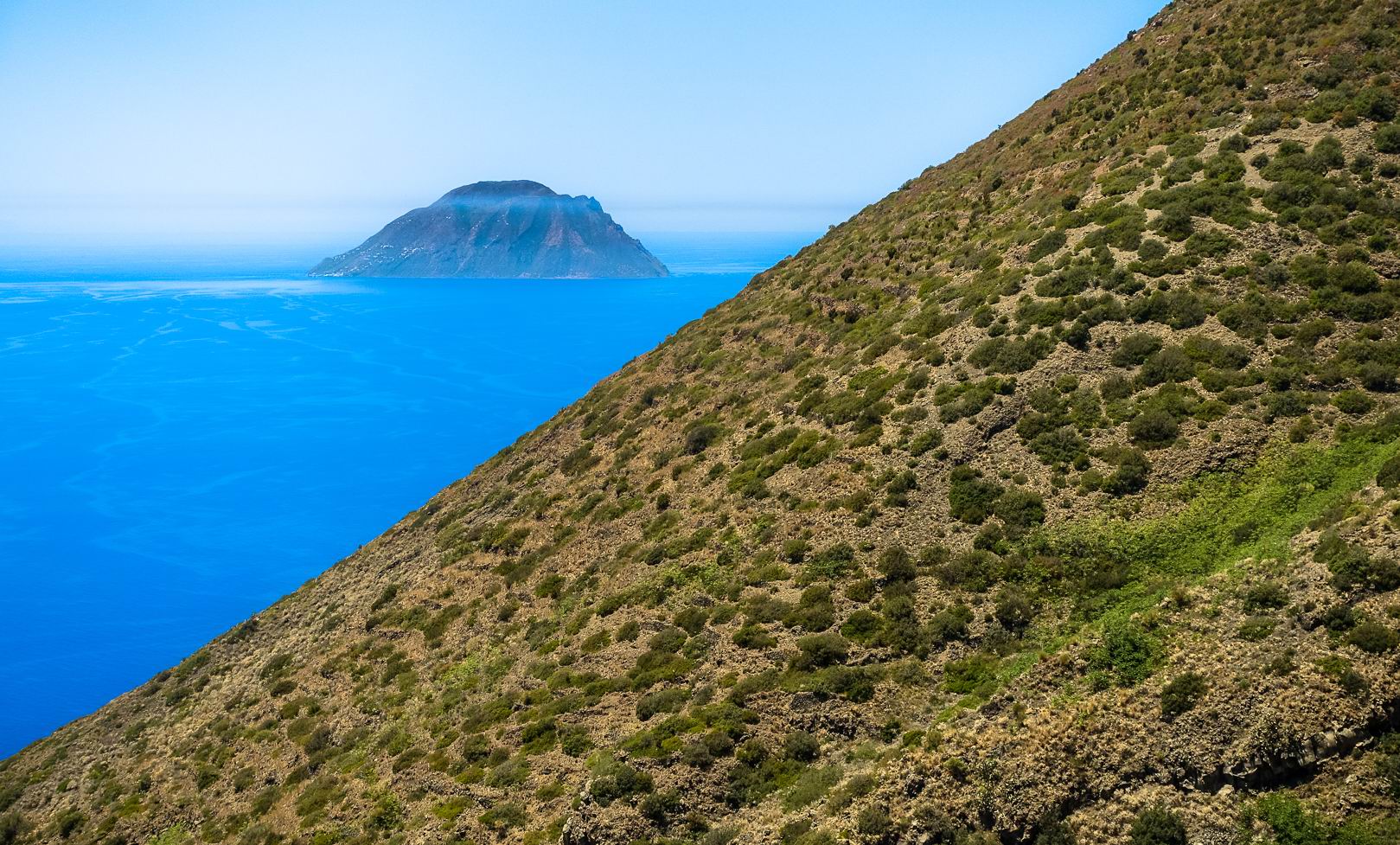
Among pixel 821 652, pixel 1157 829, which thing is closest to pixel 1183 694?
pixel 1157 829

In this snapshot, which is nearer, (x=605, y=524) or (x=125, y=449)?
(x=605, y=524)

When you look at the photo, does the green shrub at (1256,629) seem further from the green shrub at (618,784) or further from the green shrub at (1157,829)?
the green shrub at (618,784)

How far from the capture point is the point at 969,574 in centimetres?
2512

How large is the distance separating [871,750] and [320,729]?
2708 centimetres

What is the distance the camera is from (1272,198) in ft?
108

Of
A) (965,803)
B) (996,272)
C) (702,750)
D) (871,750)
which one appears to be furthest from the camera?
(996,272)

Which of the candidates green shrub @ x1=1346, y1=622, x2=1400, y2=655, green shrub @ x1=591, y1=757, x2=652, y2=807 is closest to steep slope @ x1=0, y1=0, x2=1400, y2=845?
green shrub @ x1=1346, y1=622, x2=1400, y2=655

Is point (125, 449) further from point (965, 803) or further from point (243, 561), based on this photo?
point (965, 803)

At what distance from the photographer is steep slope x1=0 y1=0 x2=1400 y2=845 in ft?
57.5

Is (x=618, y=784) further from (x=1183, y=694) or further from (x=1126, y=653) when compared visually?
(x=1183, y=694)

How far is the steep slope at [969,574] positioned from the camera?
57.5 ft

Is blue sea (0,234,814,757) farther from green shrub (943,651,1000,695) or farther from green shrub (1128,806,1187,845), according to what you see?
green shrub (1128,806,1187,845)

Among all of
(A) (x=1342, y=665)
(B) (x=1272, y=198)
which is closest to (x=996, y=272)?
(B) (x=1272, y=198)

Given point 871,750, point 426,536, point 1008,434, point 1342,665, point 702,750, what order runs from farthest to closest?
point 426,536, point 1008,434, point 702,750, point 871,750, point 1342,665
